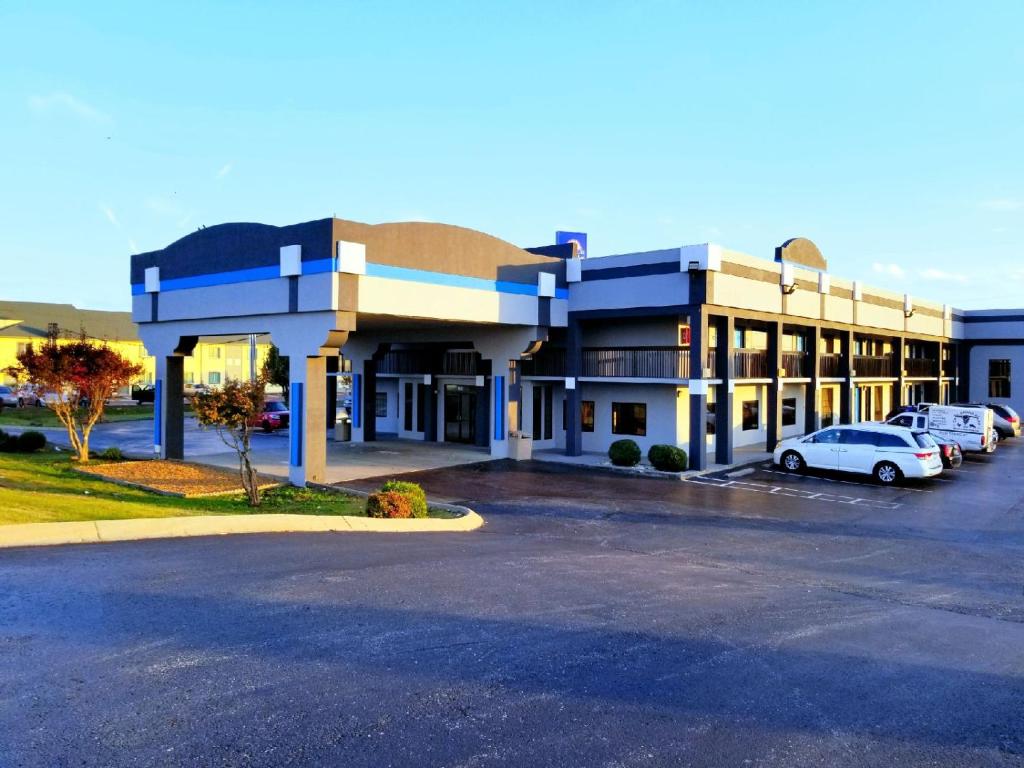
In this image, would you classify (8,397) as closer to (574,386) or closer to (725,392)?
(574,386)

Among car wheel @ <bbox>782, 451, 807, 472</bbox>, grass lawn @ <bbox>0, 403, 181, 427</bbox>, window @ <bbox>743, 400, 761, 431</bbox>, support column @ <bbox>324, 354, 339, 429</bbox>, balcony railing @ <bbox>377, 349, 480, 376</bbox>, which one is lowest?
car wheel @ <bbox>782, 451, 807, 472</bbox>

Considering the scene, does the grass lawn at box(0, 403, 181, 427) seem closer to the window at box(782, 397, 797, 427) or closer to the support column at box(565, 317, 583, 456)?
the support column at box(565, 317, 583, 456)

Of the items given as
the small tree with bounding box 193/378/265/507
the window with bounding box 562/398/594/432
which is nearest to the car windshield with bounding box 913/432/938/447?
the window with bounding box 562/398/594/432

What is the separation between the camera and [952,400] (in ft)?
160

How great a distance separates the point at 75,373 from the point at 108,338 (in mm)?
50992

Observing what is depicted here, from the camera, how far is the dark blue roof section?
20031 mm

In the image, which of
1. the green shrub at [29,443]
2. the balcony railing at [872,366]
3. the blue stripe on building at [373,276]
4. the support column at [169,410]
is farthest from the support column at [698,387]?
the green shrub at [29,443]

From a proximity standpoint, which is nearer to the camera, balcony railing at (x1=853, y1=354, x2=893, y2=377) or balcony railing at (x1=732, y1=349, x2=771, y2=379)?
balcony railing at (x1=732, y1=349, x2=771, y2=379)

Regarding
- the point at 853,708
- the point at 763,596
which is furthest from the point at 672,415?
the point at 853,708

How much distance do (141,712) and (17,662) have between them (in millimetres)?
1593

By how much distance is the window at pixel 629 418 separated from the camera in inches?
1104

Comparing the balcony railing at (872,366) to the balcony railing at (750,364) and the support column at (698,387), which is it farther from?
the support column at (698,387)

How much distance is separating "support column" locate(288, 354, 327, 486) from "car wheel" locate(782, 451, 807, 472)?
47.1 ft

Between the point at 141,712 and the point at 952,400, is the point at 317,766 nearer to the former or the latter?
the point at 141,712
